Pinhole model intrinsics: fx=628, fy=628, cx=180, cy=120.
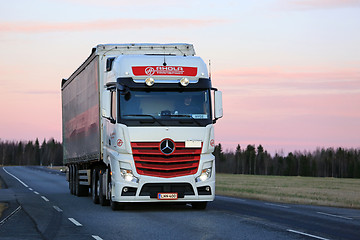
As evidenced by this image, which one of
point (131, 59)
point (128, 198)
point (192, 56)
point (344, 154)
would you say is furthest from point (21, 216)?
point (344, 154)

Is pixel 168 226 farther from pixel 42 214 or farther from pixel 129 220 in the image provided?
pixel 42 214

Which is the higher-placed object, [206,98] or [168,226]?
[206,98]

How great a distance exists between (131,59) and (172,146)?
275 cm

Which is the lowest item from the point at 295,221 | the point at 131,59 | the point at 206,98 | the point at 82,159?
the point at 295,221

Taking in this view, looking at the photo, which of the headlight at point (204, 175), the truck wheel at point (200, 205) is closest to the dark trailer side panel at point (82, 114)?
the truck wheel at point (200, 205)

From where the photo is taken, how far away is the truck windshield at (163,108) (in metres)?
16.4

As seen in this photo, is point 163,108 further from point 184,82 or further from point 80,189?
point 80,189

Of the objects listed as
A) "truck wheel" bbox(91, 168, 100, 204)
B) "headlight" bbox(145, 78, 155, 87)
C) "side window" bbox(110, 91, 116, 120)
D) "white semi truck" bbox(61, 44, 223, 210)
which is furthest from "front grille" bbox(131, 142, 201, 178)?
"truck wheel" bbox(91, 168, 100, 204)

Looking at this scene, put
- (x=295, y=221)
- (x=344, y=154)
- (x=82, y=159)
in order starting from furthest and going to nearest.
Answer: (x=344, y=154), (x=82, y=159), (x=295, y=221)

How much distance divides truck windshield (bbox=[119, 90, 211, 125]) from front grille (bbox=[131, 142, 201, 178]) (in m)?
0.63

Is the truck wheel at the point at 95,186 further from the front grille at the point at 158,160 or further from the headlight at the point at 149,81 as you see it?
the headlight at the point at 149,81

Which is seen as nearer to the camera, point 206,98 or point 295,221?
point 295,221

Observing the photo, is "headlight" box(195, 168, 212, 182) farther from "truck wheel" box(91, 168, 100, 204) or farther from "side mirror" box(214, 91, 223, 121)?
"truck wheel" box(91, 168, 100, 204)

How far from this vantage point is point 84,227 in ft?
43.9
